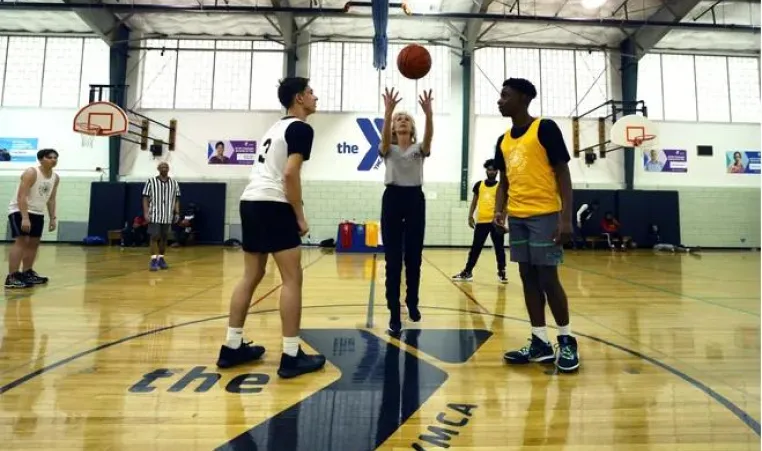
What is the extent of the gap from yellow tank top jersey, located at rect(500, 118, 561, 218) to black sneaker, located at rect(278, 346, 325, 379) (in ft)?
4.34

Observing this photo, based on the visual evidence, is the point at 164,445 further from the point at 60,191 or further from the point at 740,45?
the point at 740,45

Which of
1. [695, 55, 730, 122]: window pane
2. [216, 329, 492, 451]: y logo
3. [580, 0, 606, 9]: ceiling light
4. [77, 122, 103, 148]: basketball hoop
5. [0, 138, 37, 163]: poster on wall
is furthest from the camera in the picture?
[695, 55, 730, 122]: window pane

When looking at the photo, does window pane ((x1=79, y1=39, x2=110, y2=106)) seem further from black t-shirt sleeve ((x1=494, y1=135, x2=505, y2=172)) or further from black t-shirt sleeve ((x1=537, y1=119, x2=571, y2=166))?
black t-shirt sleeve ((x1=537, y1=119, x2=571, y2=166))

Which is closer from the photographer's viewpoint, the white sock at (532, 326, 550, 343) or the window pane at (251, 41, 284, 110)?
the white sock at (532, 326, 550, 343)

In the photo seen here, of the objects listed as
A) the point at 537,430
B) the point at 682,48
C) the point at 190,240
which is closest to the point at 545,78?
the point at 682,48

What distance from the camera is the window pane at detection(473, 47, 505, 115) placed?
43.7 feet

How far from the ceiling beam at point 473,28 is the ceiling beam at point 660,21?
4.93 metres

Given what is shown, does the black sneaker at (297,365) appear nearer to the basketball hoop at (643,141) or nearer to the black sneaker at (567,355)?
the black sneaker at (567,355)

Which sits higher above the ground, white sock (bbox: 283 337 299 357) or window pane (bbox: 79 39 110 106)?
window pane (bbox: 79 39 110 106)

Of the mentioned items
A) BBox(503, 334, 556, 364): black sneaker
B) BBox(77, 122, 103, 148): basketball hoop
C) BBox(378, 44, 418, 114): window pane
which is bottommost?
BBox(503, 334, 556, 364): black sneaker

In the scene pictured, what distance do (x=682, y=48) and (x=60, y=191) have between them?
2065 centimetres

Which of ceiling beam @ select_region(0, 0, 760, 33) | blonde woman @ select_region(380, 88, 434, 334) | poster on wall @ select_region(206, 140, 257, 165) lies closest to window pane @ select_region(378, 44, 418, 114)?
ceiling beam @ select_region(0, 0, 760, 33)

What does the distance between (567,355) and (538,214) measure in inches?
28.9

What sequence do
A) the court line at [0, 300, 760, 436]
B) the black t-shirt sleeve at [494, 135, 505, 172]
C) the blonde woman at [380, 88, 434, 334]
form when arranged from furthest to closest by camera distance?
the blonde woman at [380, 88, 434, 334] < the black t-shirt sleeve at [494, 135, 505, 172] < the court line at [0, 300, 760, 436]
